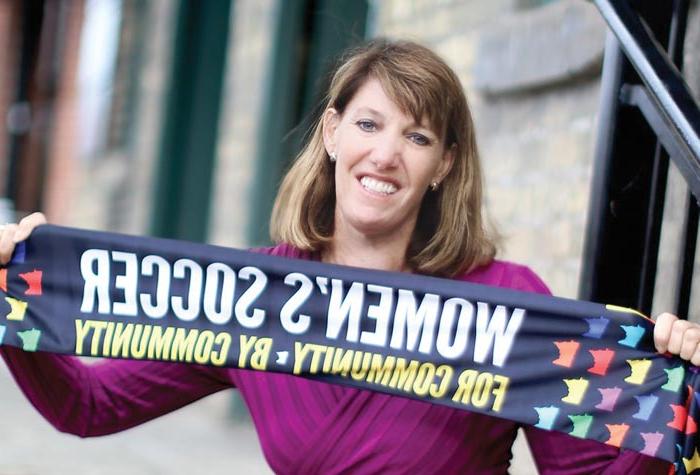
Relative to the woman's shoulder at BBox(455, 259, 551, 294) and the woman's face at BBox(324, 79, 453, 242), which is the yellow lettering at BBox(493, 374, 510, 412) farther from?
the woman's face at BBox(324, 79, 453, 242)

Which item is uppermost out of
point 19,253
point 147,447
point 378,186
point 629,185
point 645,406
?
point 629,185

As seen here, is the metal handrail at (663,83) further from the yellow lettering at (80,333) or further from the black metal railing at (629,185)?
the yellow lettering at (80,333)

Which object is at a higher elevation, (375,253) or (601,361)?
(375,253)

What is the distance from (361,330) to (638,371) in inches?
22.6

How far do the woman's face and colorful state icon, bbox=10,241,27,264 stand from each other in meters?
0.70

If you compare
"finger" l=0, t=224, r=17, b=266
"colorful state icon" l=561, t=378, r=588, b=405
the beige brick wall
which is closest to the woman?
"finger" l=0, t=224, r=17, b=266

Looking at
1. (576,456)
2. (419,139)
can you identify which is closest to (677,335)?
(576,456)

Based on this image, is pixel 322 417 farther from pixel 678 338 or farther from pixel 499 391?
pixel 678 338

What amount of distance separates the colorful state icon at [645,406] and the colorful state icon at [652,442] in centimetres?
3

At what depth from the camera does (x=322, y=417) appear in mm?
2793

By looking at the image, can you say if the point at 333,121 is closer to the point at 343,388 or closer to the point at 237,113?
the point at 343,388

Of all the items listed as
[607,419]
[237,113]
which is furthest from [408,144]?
[237,113]

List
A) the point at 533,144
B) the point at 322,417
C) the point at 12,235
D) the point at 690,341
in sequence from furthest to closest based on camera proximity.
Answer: the point at 533,144
the point at 12,235
the point at 322,417
the point at 690,341

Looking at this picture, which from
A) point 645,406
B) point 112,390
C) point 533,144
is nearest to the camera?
point 645,406
